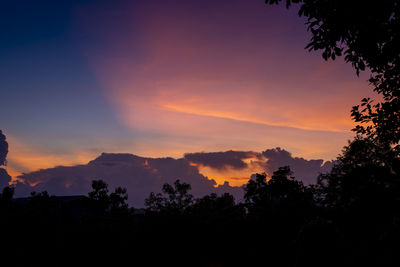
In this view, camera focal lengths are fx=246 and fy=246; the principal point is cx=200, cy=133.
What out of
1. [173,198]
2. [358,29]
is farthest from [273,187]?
[358,29]

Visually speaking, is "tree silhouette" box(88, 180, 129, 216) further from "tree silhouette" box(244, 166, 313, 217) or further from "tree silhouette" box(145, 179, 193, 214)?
"tree silhouette" box(244, 166, 313, 217)

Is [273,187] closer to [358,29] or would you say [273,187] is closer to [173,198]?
[173,198]

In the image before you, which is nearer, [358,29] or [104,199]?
[358,29]

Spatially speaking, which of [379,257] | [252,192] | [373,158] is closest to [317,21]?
[379,257]

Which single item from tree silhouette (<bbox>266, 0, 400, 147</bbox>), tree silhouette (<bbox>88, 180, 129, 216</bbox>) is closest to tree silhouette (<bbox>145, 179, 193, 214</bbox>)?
tree silhouette (<bbox>88, 180, 129, 216</bbox>)

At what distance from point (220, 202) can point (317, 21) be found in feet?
186

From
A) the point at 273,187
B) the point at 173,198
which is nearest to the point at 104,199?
the point at 173,198

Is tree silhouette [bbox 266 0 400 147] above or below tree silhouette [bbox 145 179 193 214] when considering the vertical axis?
above

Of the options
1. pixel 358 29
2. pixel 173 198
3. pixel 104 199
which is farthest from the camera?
pixel 173 198

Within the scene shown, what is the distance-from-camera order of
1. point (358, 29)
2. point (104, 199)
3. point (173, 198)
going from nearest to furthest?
point (358, 29) → point (104, 199) → point (173, 198)

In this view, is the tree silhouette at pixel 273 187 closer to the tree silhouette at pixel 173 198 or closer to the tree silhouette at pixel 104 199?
the tree silhouette at pixel 173 198

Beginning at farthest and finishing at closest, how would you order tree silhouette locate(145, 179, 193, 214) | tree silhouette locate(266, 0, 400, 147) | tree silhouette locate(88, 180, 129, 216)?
tree silhouette locate(145, 179, 193, 214) < tree silhouette locate(88, 180, 129, 216) < tree silhouette locate(266, 0, 400, 147)

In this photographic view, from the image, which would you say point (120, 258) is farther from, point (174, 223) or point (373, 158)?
point (373, 158)

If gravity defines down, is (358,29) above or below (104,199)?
above
